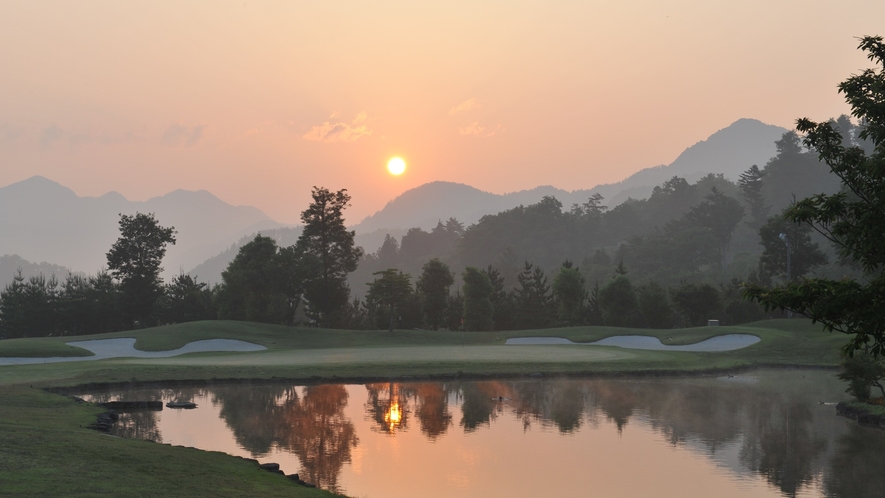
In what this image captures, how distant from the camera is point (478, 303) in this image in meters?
80.9

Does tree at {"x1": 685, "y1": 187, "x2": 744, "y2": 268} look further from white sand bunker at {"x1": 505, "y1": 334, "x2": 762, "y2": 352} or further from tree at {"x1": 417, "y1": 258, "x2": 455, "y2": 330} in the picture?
white sand bunker at {"x1": 505, "y1": 334, "x2": 762, "y2": 352}

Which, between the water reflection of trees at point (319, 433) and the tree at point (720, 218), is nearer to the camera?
the water reflection of trees at point (319, 433)

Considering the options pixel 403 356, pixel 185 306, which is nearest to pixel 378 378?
pixel 403 356

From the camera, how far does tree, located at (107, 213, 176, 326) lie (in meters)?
80.2

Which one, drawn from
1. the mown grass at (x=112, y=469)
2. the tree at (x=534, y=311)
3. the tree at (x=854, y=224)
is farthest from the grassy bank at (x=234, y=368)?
the tree at (x=534, y=311)

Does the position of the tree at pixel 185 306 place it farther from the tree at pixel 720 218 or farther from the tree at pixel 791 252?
the tree at pixel 720 218

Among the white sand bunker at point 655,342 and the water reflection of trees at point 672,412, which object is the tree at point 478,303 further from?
the water reflection of trees at point 672,412

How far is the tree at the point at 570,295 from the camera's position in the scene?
82.1 m

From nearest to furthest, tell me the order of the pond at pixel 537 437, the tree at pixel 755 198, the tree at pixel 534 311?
the pond at pixel 537 437 → the tree at pixel 534 311 → the tree at pixel 755 198

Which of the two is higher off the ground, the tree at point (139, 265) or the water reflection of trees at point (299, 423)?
the tree at point (139, 265)

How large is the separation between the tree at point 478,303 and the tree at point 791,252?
2825 cm

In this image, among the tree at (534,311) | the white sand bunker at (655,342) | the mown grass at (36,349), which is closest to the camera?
the mown grass at (36,349)

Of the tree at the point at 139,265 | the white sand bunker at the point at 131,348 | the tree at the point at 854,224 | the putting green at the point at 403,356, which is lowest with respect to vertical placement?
the putting green at the point at 403,356

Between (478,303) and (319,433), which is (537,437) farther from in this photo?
(478,303)
